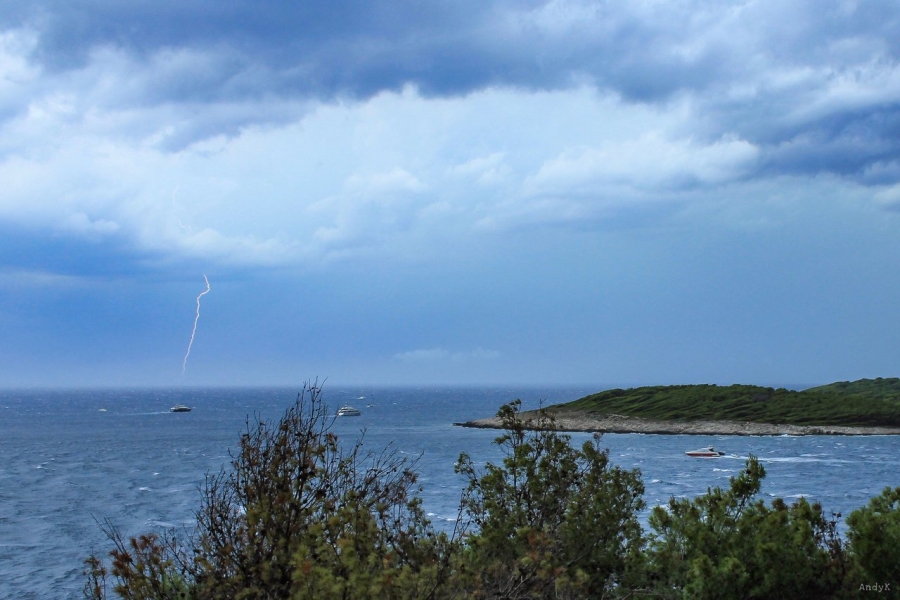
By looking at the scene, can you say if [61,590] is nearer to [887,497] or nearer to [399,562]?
[399,562]

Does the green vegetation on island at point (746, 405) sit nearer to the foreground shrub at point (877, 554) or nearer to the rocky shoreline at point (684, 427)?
the rocky shoreline at point (684, 427)

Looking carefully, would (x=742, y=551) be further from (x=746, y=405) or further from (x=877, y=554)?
(x=746, y=405)

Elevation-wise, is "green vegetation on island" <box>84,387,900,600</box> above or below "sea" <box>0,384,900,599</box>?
above

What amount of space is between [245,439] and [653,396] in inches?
5578

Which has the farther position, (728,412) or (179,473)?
(728,412)

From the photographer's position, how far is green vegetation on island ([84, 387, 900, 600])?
8.19m

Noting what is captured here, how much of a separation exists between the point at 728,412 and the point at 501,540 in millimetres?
123278

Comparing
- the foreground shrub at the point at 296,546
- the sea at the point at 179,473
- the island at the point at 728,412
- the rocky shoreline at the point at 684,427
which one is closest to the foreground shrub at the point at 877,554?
the sea at the point at 179,473

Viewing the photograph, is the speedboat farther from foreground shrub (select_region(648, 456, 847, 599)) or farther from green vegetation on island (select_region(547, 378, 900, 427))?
foreground shrub (select_region(648, 456, 847, 599))

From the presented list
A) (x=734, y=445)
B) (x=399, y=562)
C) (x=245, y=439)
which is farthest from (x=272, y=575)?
(x=734, y=445)

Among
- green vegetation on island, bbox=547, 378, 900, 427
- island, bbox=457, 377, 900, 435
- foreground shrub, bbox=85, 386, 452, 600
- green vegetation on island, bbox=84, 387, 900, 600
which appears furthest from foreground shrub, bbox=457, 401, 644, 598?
island, bbox=457, 377, 900, 435

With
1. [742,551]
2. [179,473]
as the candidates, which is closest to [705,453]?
[179,473]

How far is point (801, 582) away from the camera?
1187 centimetres

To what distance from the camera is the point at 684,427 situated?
120 m
